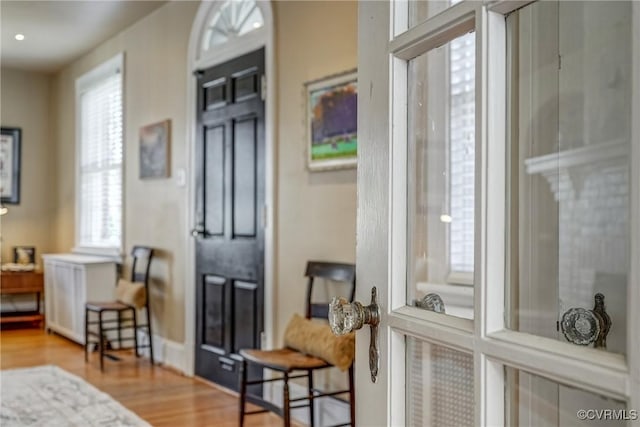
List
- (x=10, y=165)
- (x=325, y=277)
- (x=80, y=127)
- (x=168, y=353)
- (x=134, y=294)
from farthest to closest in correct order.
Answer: (x=10, y=165), (x=80, y=127), (x=134, y=294), (x=168, y=353), (x=325, y=277)

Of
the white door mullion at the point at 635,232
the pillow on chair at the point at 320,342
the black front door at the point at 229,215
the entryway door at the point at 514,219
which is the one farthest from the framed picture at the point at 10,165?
the white door mullion at the point at 635,232

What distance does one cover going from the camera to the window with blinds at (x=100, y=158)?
5883 mm

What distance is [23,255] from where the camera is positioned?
693 centimetres

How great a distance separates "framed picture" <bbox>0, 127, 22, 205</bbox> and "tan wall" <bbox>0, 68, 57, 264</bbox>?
6 cm

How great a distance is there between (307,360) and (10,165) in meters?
5.32

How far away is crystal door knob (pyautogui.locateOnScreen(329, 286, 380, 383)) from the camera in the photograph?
1001mm

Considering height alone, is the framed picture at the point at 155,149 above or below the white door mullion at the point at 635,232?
above

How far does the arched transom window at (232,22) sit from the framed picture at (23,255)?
365 centimetres

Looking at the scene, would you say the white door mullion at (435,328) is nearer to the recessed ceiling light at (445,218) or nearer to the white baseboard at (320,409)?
the recessed ceiling light at (445,218)

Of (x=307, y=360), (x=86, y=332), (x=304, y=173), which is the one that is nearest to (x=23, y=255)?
(x=86, y=332)

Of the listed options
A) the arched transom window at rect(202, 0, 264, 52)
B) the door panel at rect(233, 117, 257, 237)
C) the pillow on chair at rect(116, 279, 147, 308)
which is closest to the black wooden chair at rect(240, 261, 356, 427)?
the door panel at rect(233, 117, 257, 237)

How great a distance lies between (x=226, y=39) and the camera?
4.33 meters

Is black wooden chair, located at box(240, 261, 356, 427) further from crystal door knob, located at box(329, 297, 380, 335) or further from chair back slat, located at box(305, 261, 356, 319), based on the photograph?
Result: crystal door knob, located at box(329, 297, 380, 335)

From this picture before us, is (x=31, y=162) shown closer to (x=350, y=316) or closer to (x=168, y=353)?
(x=168, y=353)
